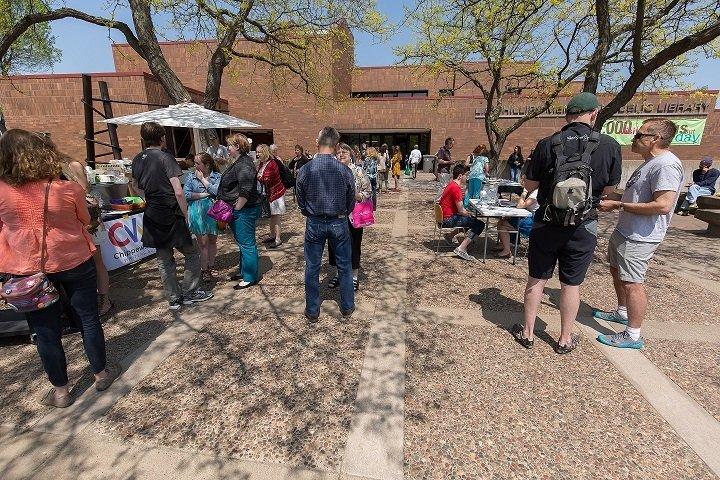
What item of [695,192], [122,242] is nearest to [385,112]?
[695,192]

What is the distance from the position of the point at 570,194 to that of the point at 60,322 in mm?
3716

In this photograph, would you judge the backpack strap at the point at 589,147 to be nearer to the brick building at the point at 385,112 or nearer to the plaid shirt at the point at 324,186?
the plaid shirt at the point at 324,186

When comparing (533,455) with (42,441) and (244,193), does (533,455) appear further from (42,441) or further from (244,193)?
(244,193)

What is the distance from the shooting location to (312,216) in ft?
11.0

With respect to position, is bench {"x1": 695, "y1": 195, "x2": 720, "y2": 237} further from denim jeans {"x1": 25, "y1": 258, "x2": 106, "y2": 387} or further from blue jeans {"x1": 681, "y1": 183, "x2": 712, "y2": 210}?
denim jeans {"x1": 25, "y1": 258, "x2": 106, "y2": 387}

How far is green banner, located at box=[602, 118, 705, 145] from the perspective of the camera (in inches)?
783

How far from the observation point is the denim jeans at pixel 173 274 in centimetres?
359

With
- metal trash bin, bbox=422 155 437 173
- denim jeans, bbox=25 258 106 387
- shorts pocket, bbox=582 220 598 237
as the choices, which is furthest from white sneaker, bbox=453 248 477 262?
metal trash bin, bbox=422 155 437 173

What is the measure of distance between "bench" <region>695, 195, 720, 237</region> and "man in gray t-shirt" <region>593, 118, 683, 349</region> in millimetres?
6631

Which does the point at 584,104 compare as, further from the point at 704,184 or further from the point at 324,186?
the point at 704,184

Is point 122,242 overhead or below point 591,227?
below

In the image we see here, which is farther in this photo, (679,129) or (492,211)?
(679,129)

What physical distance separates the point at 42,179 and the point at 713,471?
14.2 ft

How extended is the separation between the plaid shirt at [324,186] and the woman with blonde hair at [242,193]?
94cm
